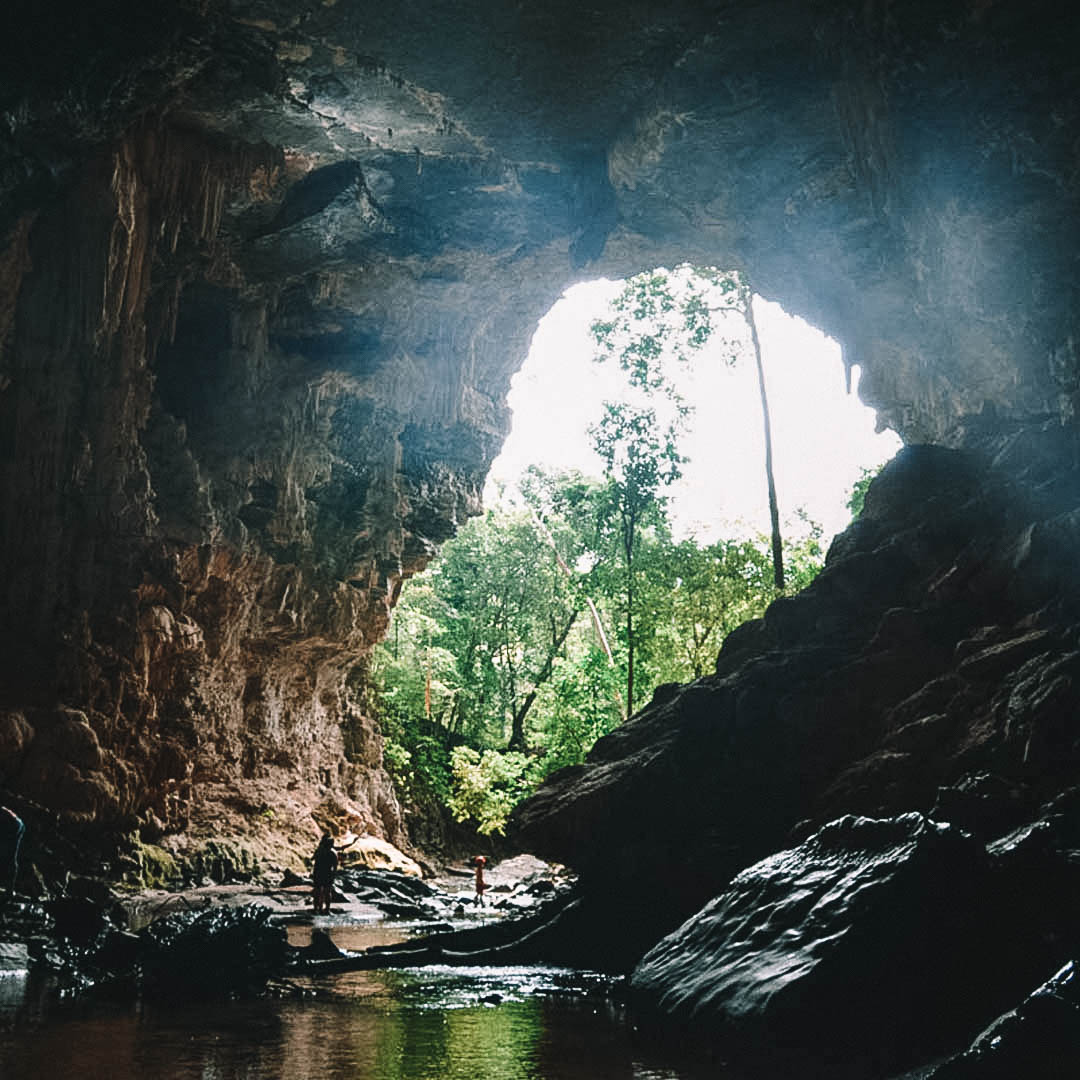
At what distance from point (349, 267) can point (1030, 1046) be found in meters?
18.3

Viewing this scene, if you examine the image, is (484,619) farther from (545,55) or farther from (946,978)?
(946,978)

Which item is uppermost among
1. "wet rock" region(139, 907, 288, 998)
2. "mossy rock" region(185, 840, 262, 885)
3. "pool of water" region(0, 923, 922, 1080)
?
"mossy rock" region(185, 840, 262, 885)

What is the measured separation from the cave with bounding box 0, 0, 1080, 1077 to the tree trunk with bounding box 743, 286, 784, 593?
11.4 ft

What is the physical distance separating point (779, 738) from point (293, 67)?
11.2 m

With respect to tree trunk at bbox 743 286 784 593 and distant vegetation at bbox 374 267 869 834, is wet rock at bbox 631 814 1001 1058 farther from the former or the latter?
tree trunk at bbox 743 286 784 593

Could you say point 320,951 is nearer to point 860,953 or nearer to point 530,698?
point 860,953

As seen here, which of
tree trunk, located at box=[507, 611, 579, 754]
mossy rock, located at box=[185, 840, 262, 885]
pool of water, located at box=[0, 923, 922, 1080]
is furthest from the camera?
tree trunk, located at box=[507, 611, 579, 754]

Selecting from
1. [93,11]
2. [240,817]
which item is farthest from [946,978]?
[240,817]

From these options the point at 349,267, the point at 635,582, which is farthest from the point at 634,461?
the point at 349,267

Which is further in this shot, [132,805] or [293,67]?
[132,805]

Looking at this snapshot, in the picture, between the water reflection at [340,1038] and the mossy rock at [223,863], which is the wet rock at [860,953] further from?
the mossy rock at [223,863]

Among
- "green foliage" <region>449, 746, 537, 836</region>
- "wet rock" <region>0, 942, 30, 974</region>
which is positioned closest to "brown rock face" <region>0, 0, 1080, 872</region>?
"green foliage" <region>449, 746, 537, 836</region>

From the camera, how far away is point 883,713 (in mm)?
8641

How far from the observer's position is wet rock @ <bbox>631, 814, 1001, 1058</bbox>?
4.68 metres
